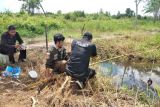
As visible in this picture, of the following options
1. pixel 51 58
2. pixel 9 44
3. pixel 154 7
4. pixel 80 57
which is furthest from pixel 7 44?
pixel 154 7

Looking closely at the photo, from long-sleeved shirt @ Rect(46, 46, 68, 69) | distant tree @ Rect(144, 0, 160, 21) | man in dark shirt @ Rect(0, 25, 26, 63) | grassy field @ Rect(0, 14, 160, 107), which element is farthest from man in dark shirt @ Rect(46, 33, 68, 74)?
distant tree @ Rect(144, 0, 160, 21)

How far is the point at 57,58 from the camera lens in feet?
23.0

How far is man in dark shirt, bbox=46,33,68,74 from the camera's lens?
6867 millimetres

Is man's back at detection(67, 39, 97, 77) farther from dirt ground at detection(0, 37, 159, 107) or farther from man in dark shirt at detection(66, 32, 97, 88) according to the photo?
dirt ground at detection(0, 37, 159, 107)

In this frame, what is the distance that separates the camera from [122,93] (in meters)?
6.94

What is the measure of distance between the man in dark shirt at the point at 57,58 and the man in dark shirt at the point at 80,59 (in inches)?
13.7

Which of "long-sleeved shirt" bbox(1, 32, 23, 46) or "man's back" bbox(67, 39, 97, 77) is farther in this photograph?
"long-sleeved shirt" bbox(1, 32, 23, 46)

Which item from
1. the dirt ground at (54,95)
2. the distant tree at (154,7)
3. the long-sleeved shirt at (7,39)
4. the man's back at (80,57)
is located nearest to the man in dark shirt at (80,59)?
the man's back at (80,57)

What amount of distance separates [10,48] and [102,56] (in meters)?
5.87

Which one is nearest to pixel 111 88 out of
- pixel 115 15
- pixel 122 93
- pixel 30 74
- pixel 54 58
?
pixel 122 93

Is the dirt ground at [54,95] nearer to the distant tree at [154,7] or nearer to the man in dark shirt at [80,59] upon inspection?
the man in dark shirt at [80,59]

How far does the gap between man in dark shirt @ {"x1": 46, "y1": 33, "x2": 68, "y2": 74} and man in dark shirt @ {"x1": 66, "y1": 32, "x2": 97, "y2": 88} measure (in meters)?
0.35

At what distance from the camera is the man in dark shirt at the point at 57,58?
687 cm

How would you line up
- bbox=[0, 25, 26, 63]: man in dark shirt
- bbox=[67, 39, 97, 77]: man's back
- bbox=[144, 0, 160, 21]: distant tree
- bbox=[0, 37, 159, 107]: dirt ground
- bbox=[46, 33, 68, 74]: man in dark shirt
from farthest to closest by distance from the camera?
Answer: bbox=[144, 0, 160, 21]: distant tree → bbox=[0, 25, 26, 63]: man in dark shirt → bbox=[46, 33, 68, 74]: man in dark shirt → bbox=[67, 39, 97, 77]: man's back → bbox=[0, 37, 159, 107]: dirt ground
